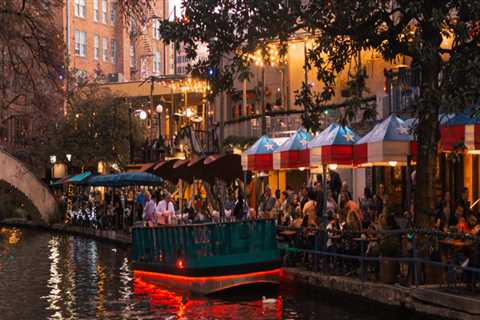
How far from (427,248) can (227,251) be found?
17.2 feet

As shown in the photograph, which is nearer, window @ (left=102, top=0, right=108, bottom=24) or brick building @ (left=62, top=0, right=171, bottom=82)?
brick building @ (left=62, top=0, right=171, bottom=82)

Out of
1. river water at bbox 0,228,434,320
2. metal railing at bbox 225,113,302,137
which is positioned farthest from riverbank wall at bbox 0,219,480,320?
metal railing at bbox 225,113,302,137

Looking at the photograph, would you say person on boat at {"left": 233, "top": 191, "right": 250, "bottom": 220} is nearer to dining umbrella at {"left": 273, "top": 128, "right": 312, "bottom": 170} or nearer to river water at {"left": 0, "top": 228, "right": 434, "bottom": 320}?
dining umbrella at {"left": 273, "top": 128, "right": 312, "bottom": 170}

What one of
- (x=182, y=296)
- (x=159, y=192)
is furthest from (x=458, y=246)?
(x=159, y=192)

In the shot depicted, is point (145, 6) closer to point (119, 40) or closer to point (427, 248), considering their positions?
point (427, 248)

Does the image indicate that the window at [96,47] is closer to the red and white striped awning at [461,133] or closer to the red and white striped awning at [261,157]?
the red and white striped awning at [261,157]

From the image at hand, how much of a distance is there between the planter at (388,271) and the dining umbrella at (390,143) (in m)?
2.51

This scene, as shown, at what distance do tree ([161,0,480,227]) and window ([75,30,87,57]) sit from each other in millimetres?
60174

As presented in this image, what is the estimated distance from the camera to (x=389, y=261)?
62.5 feet

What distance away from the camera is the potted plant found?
62.8ft

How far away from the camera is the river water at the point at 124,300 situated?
18781 mm

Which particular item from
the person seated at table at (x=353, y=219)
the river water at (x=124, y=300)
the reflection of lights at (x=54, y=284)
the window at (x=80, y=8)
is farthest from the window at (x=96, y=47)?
the person seated at table at (x=353, y=219)

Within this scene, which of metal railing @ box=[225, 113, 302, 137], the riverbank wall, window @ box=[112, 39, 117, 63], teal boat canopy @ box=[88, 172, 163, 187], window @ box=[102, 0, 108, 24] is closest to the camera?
the riverbank wall

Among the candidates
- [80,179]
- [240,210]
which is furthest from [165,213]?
[80,179]
